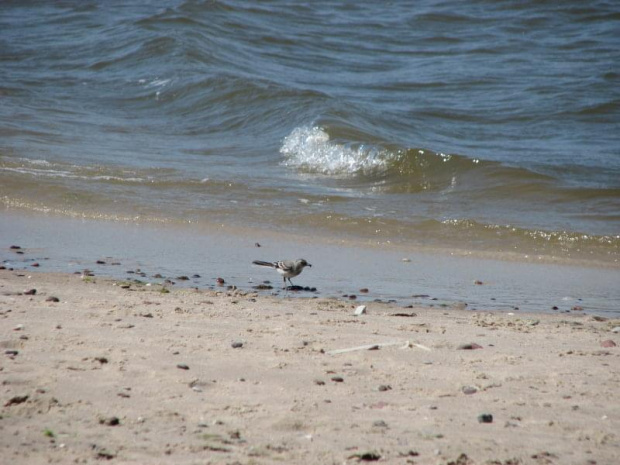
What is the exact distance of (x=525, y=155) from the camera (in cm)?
1436

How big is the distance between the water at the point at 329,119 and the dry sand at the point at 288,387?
4216 mm

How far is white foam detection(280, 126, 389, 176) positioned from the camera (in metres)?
13.6

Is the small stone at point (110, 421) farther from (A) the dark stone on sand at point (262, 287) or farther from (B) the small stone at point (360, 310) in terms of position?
(A) the dark stone on sand at point (262, 287)

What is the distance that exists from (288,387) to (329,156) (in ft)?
32.9

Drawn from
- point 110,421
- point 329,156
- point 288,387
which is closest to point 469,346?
point 288,387

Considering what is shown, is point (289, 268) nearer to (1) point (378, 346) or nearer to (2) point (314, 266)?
(2) point (314, 266)

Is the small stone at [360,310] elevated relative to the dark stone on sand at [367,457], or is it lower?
elevated

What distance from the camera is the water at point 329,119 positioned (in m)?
10.6

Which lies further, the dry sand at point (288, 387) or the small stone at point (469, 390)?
the small stone at point (469, 390)

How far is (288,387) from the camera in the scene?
4172 mm

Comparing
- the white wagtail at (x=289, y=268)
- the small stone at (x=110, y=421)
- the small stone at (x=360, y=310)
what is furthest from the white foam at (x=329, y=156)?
the small stone at (x=110, y=421)

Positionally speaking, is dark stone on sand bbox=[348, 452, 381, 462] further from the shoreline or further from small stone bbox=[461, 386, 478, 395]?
the shoreline

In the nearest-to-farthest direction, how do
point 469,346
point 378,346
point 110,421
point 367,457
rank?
point 367,457
point 110,421
point 378,346
point 469,346

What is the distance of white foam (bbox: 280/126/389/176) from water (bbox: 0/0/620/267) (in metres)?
0.03
